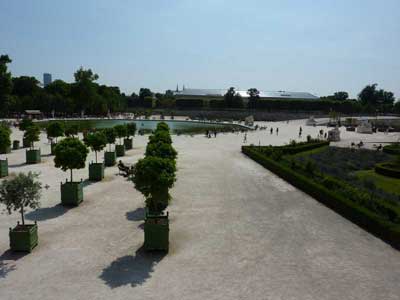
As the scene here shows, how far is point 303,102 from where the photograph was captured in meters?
134

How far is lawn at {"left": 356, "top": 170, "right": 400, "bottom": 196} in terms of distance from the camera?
23562 millimetres

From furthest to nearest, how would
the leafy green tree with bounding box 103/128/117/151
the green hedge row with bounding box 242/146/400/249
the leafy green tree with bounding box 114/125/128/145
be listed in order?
the leafy green tree with bounding box 114/125/128/145
the leafy green tree with bounding box 103/128/117/151
the green hedge row with bounding box 242/146/400/249

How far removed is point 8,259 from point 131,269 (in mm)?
4351

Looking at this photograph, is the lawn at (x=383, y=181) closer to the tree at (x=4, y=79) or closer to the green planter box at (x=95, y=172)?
the green planter box at (x=95, y=172)

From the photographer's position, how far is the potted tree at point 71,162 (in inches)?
741

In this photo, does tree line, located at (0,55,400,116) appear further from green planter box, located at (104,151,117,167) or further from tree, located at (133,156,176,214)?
tree, located at (133,156,176,214)

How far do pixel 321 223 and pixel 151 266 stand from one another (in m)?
8.50

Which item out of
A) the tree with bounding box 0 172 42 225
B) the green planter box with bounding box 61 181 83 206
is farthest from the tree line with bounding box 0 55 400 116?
the tree with bounding box 0 172 42 225

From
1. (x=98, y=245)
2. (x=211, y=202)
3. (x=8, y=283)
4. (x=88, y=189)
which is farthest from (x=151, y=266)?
(x=88, y=189)

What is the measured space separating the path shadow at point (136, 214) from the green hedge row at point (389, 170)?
19248mm

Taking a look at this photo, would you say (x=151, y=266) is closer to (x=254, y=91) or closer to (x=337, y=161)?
(x=337, y=161)

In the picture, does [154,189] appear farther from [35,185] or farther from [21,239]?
[21,239]

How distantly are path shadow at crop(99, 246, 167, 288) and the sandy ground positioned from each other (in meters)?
0.03

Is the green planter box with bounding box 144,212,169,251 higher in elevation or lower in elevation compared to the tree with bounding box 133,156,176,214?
lower
